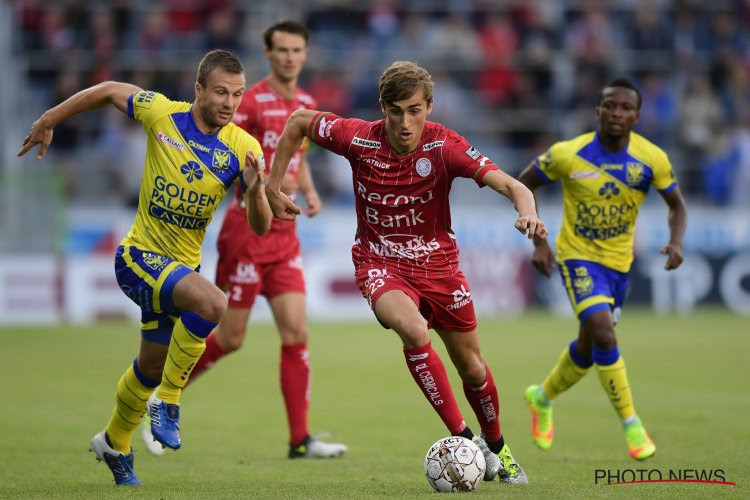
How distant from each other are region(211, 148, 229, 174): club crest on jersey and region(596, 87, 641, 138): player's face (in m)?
3.19

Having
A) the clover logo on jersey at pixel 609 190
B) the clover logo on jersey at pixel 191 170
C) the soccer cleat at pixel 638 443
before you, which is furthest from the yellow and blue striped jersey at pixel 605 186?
the clover logo on jersey at pixel 191 170

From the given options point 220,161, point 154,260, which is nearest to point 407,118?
point 220,161

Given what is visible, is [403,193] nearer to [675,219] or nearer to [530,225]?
[530,225]

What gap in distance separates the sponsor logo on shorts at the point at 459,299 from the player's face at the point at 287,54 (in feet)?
9.84

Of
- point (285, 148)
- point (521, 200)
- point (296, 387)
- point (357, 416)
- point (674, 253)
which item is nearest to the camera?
point (521, 200)

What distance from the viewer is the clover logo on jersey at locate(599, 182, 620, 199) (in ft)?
29.5

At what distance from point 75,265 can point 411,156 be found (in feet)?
42.8

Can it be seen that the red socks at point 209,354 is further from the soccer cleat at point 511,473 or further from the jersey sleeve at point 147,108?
the soccer cleat at point 511,473

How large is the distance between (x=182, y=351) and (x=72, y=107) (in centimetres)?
160

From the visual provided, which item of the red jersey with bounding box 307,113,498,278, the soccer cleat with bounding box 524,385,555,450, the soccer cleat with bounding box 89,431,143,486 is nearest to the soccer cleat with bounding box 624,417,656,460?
the soccer cleat with bounding box 524,385,555,450

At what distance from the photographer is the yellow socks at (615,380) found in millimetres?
8547

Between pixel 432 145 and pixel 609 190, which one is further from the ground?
pixel 432 145

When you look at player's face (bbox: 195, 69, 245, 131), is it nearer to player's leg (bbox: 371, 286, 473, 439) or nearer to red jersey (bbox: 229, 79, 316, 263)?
player's leg (bbox: 371, 286, 473, 439)

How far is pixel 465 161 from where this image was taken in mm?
6895
